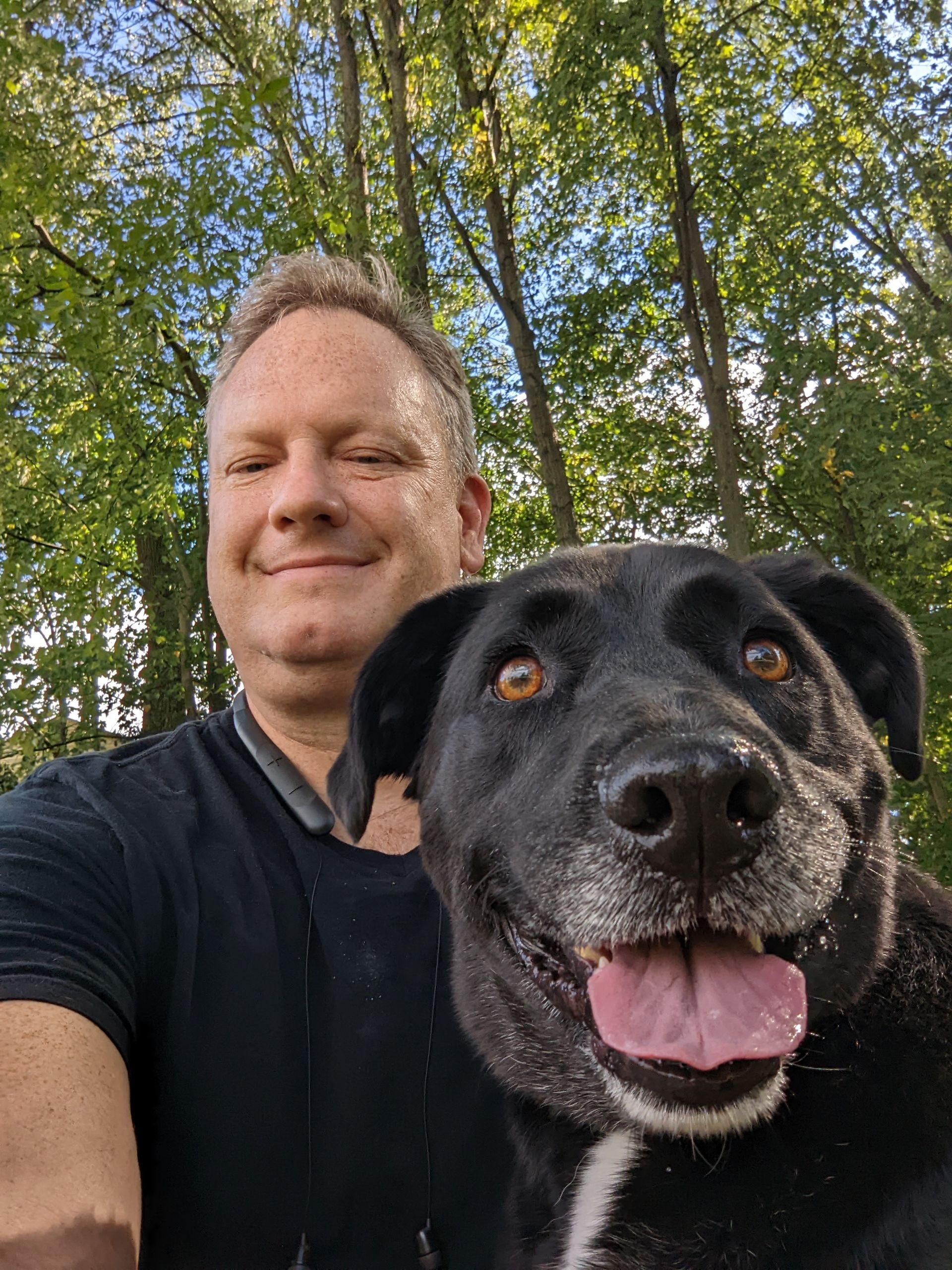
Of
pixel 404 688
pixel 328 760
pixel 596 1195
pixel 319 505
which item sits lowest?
pixel 596 1195

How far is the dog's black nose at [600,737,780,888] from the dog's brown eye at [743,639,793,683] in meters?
0.51

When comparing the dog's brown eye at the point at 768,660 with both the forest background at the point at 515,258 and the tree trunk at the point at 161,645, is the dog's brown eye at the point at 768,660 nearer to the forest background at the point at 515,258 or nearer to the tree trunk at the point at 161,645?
the forest background at the point at 515,258

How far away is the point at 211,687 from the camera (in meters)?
15.6

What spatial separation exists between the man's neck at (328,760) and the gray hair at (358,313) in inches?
47.0

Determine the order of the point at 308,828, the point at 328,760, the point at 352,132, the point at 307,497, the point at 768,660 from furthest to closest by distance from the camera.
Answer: the point at 352,132 → the point at 328,760 → the point at 307,497 → the point at 308,828 → the point at 768,660

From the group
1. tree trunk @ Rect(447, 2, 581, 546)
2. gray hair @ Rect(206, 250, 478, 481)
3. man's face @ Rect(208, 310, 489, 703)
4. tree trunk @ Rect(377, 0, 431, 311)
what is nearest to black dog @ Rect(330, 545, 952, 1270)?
man's face @ Rect(208, 310, 489, 703)

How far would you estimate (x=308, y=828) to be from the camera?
2.68 m

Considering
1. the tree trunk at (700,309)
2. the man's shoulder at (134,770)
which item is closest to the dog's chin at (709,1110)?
the man's shoulder at (134,770)

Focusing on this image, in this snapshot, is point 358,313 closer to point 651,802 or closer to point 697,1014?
point 651,802

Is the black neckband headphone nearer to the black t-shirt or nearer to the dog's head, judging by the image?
the black t-shirt

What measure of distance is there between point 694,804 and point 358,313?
8.69 feet

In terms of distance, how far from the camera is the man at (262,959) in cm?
175

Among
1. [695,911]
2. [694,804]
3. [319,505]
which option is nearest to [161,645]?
[319,505]

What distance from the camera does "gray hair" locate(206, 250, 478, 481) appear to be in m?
3.58
